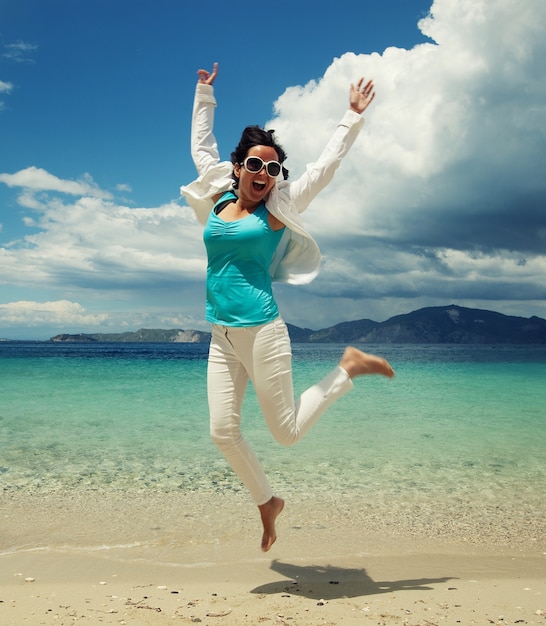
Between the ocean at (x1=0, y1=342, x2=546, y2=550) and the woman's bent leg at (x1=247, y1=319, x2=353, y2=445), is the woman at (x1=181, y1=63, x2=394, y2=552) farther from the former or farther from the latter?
the ocean at (x1=0, y1=342, x2=546, y2=550)

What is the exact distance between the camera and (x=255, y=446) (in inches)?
390

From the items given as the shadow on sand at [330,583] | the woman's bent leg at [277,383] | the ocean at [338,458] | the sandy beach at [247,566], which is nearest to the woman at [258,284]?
the woman's bent leg at [277,383]

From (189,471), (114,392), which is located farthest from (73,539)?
(114,392)

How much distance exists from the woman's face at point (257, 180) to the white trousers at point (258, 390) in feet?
2.86

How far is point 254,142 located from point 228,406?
181 cm

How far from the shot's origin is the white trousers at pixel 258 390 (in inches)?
150

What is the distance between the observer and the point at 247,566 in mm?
4406

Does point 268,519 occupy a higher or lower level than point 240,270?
lower

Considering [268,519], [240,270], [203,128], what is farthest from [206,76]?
[268,519]

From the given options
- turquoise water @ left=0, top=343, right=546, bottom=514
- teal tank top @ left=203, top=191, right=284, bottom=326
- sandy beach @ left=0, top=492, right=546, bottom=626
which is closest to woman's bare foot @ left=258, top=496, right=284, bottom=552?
sandy beach @ left=0, top=492, right=546, bottom=626

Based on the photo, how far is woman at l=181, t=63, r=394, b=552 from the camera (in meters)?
3.82

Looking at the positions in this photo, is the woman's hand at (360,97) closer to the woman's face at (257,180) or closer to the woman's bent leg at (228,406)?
the woman's face at (257,180)

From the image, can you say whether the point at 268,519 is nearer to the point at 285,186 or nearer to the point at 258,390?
the point at 258,390

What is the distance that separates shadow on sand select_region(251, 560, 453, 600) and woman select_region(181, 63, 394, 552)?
1.07ft
